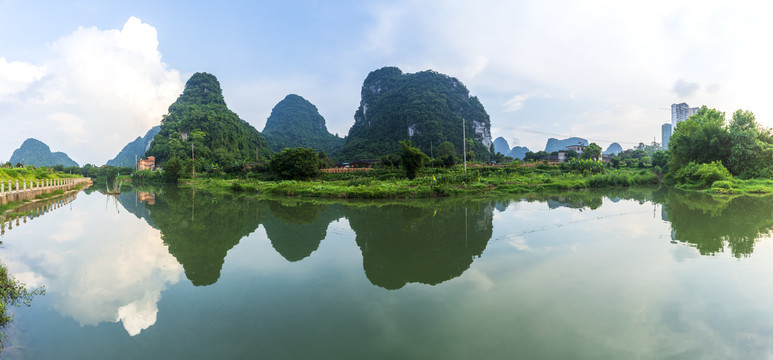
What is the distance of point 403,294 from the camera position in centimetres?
464

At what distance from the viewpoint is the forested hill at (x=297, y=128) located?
110 metres

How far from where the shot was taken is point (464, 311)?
4020 millimetres

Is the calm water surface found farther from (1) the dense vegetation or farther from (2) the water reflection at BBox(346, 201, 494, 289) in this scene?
(1) the dense vegetation

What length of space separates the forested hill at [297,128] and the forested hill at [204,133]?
15628mm

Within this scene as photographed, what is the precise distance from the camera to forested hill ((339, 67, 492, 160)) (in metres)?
80.8

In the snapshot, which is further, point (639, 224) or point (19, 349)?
point (639, 224)

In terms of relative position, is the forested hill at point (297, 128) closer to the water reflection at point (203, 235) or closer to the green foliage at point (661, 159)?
the green foliage at point (661, 159)

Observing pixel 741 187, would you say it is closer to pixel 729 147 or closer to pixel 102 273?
pixel 729 147

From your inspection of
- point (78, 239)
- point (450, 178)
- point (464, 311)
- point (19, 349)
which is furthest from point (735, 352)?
point (450, 178)

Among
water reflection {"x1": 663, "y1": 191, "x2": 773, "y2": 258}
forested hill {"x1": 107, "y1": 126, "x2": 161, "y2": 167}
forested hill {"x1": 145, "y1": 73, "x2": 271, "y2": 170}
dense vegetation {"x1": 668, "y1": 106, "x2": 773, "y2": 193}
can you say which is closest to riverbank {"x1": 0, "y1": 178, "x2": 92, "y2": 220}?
water reflection {"x1": 663, "y1": 191, "x2": 773, "y2": 258}

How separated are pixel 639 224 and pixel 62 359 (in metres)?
12.9

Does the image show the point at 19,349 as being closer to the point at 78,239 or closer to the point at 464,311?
the point at 464,311

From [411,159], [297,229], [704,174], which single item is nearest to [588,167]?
[704,174]

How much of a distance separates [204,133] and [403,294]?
255ft
